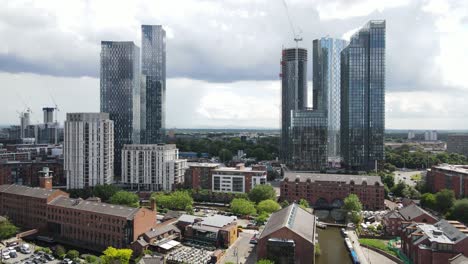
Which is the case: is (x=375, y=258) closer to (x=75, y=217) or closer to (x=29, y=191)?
(x=75, y=217)

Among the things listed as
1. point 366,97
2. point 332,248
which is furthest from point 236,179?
point 366,97

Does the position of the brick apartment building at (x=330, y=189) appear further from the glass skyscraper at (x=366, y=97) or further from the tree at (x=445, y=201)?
the glass skyscraper at (x=366, y=97)

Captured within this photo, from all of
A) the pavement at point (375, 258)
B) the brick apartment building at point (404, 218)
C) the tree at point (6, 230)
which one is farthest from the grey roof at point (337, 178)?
the tree at point (6, 230)

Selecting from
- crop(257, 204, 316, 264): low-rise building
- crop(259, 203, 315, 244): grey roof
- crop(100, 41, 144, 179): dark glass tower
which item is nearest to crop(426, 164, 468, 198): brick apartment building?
crop(259, 203, 315, 244): grey roof

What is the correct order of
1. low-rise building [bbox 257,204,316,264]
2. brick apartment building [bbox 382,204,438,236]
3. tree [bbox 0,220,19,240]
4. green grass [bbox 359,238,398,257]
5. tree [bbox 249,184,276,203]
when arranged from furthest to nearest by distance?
tree [bbox 249,184,276,203] → brick apartment building [bbox 382,204,438,236] → tree [bbox 0,220,19,240] → green grass [bbox 359,238,398,257] → low-rise building [bbox 257,204,316,264]

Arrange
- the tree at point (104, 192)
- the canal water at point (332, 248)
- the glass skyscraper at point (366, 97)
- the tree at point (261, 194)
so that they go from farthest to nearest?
the glass skyscraper at point (366, 97) < the tree at point (104, 192) < the tree at point (261, 194) < the canal water at point (332, 248)

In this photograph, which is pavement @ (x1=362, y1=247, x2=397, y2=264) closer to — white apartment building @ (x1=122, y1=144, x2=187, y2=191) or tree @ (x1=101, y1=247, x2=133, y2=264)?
tree @ (x1=101, y1=247, x2=133, y2=264)
